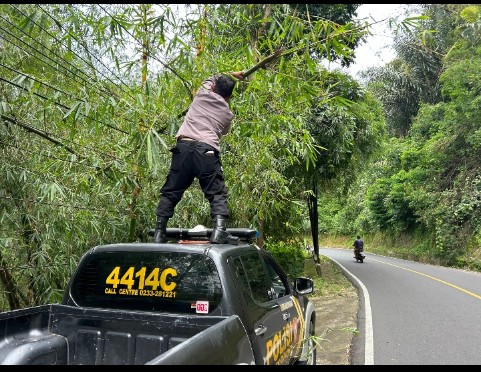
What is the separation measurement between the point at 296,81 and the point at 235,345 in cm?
237

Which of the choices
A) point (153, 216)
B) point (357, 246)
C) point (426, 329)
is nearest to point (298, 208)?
point (426, 329)

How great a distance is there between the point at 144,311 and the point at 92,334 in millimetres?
393

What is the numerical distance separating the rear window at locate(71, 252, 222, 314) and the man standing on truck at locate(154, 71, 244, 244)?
52 cm

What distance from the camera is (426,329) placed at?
24.5 ft

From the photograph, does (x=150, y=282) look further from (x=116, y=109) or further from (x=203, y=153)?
(x=116, y=109)

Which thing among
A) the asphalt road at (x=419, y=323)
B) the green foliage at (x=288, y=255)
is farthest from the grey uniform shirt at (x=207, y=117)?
the green foliage at (x=288, y=255)

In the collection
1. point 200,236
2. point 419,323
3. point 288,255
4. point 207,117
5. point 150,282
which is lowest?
point 419,323

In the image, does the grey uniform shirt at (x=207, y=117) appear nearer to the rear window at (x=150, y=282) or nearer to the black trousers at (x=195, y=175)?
the black trousers at (x=195, y=175)

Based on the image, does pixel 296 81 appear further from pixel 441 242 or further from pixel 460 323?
pixel 441 242

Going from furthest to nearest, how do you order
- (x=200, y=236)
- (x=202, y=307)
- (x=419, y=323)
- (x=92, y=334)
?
(x=419, y=323), (x=200, y=236), (x=92, y=334), (x=202, y=307)

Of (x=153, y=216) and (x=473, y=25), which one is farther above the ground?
(x=473, y=25)

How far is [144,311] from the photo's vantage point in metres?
3.08

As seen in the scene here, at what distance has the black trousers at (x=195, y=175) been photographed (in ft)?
12.3

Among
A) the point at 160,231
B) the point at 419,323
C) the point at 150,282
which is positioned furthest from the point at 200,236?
the point at 419,323
